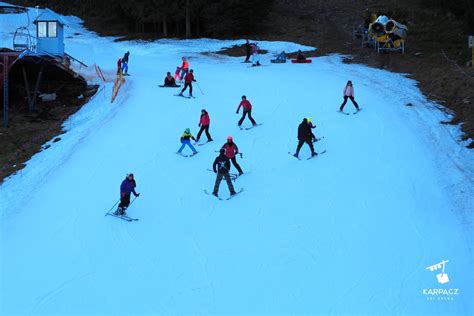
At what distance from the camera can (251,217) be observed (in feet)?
50.3

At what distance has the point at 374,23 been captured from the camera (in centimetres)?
3588

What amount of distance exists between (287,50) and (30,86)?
17.2 m

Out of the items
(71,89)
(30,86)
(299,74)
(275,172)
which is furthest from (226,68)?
(275,172)

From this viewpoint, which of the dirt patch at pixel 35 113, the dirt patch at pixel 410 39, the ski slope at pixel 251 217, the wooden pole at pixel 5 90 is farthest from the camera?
the dirt patch at pixel 410 39

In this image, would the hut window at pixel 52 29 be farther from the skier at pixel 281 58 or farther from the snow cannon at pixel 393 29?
the snow cannon at pixel 393 29

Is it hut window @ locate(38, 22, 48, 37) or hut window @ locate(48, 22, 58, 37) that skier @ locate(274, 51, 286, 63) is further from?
hut window @ locate(38, 22, 48, 37)

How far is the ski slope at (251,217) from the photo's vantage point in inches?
474

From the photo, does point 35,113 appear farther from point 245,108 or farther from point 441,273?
point 441,273

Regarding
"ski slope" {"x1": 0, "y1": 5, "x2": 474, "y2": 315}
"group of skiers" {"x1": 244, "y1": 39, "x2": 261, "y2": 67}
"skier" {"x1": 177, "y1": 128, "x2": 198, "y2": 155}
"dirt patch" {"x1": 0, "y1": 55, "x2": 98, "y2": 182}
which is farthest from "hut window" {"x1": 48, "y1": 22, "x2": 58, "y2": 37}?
"skier" {"x1": 177, "y1": 128, "x2": 198, "y2": 155}

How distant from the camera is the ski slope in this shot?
39.5 feet

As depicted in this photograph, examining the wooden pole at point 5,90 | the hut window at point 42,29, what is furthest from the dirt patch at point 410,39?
the wooden pole at point 5,90

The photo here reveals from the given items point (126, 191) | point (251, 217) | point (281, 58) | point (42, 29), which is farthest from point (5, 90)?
point (281, 58)
